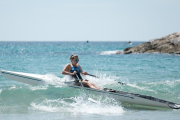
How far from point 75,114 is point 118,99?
5.88 feet

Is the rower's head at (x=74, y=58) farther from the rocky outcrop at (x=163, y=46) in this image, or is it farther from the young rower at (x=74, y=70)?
the rocky outcrop at (x=163, y=46)

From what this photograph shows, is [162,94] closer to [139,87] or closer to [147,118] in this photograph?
[139,87]

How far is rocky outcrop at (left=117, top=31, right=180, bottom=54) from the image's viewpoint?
32.8m

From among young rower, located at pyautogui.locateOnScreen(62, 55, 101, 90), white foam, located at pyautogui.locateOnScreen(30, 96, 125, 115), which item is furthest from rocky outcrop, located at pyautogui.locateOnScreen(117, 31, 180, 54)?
white foam, located at pyautogui.locateOnScreen(30, 96, 125, 115)

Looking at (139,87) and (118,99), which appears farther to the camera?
(139,87)

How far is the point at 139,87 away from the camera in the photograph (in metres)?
12.7

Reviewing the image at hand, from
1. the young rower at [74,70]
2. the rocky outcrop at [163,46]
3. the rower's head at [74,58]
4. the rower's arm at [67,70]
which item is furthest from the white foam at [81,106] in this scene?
the rocky outcrop at [163,46]

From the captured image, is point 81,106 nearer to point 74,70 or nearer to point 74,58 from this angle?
point 74,70

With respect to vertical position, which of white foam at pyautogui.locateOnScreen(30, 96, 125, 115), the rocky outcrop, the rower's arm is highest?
the rocky outcrop

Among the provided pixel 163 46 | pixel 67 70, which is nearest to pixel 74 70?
pixel 67 70

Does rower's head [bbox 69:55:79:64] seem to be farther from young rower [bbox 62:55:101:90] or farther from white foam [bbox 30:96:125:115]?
white foam [bbox 30:96:125:115]

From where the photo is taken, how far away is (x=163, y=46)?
3425cm

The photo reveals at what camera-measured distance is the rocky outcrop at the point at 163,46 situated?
32.8 metres

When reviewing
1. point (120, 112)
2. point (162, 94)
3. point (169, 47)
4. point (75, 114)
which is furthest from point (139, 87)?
point (169, 47)
